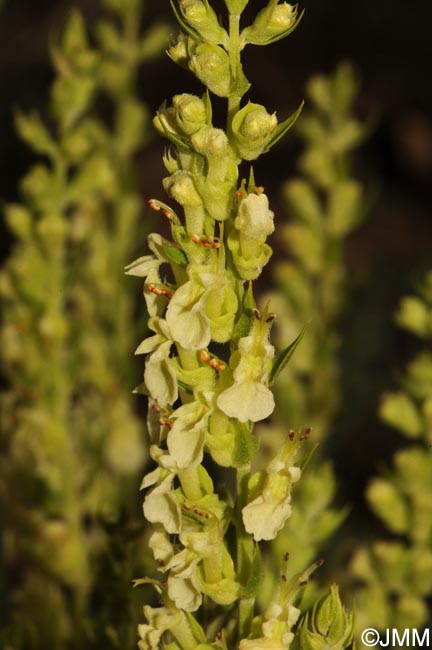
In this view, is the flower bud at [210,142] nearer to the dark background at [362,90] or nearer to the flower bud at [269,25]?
the flower bud at [269,25]

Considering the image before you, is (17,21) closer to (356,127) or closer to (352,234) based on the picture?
(352,234)

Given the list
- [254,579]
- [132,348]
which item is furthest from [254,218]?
[132,348]

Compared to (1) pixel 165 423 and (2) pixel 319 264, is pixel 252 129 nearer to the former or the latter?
(1) pixel 165 423

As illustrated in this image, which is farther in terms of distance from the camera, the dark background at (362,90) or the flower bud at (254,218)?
the dark background at (362,90)

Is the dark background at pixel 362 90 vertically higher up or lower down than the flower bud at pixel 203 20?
lower down

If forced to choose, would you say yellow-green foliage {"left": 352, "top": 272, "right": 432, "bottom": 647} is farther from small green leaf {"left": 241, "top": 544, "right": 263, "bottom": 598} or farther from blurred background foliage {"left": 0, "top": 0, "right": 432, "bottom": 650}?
small green leaf {"left": 241, "top": 544, "right": 263, "bottom": 598}

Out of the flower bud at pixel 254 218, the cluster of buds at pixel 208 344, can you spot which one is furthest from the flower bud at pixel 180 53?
the flower bud at pixel 254 218

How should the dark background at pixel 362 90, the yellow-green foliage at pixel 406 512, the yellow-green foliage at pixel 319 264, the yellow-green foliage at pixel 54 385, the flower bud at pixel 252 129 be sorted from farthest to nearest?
the dark background at pixel 362 90, the yellow-green foliage at pixel 319 264, the yellow-green foliage at pixel 54 385, the yellow-green foliage at pixel 406 512, the flower bud at pixel 252 129

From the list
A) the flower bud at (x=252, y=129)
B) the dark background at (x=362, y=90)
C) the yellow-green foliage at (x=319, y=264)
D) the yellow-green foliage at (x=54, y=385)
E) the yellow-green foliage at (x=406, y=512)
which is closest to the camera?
the flower bud at (x=252, y=129)
